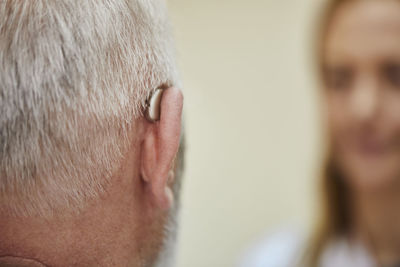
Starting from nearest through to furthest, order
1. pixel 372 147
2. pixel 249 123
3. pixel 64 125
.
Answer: pixel 64 125 → pixel 372 147 → pixel 249 123

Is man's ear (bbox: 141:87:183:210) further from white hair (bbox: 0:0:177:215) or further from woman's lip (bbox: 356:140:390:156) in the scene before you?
woman's lip (bbox: 356:140:390:156)

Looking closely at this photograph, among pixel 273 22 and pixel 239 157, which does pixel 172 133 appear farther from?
pixel 273 22

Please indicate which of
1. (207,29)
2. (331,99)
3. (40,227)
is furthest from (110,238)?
(331,99)

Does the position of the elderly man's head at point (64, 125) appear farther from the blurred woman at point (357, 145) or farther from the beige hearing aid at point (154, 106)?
the blurred woman at point (357, 145)

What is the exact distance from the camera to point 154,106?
0.21m

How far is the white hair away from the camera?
0.19m

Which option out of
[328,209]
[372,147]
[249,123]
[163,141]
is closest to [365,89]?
[372,147]

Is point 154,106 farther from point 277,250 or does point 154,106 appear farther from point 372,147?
point 277,250

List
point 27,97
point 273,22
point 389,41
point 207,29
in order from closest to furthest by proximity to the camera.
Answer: point 27,97 < point 207,29 < point 389,41 < point 273,22

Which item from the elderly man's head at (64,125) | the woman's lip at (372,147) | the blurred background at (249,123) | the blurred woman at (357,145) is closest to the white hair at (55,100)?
the elderly man's head at (64,125)

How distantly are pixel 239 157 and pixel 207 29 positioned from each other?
0.34 metres

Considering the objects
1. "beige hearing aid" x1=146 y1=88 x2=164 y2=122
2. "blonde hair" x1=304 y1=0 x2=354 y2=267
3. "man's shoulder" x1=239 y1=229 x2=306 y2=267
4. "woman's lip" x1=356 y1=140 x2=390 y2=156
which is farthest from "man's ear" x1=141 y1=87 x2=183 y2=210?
"man's shoulder" x1=239 y1=229 x2=306 y2=267

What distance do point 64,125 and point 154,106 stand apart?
0.03 m

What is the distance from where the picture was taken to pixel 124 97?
20 centimetres
